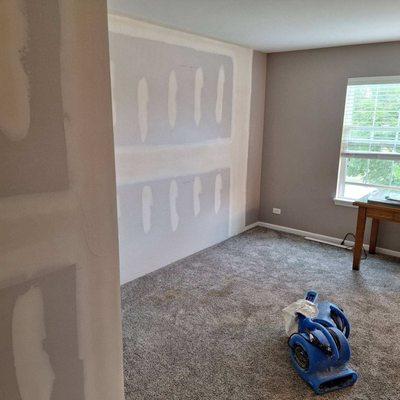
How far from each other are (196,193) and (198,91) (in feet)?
3.60

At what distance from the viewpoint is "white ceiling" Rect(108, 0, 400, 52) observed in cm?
241

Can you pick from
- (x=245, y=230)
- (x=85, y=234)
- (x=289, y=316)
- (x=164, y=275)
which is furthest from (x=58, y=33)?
(x=245, y=230)

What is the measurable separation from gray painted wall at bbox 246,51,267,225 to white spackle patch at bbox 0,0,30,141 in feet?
12.6

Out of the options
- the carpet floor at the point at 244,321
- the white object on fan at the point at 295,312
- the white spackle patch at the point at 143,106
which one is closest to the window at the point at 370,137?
the carpet floor at the point at 244,321

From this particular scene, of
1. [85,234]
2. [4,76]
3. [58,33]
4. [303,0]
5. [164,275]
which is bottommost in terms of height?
[164,275]

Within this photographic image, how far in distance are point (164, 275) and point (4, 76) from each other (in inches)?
110

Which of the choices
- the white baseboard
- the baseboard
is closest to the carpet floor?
the white baseboard

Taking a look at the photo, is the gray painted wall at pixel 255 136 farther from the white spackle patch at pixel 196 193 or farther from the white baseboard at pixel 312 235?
the white spackle patch at pixel 196 193

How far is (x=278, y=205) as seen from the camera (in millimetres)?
4805

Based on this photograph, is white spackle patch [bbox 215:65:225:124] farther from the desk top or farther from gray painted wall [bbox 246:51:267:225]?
the desk top

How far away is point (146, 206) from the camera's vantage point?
3301 mm

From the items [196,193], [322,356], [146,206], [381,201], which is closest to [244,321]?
[322,356]

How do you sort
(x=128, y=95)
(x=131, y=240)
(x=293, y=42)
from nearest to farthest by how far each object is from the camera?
(x=128, y=95) → (x=131, y=240) → (x=293, y=42)

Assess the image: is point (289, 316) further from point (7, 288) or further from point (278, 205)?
point (278, 205)
